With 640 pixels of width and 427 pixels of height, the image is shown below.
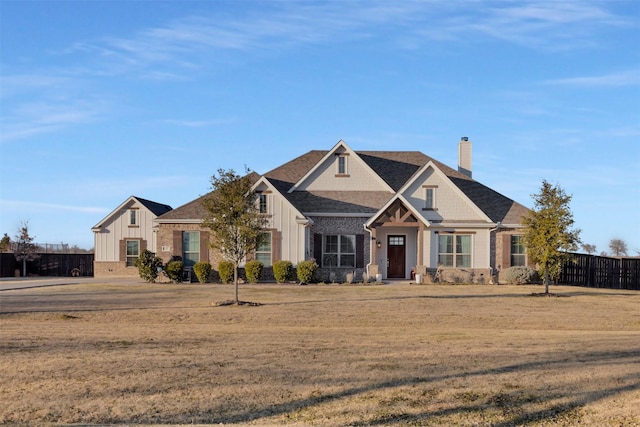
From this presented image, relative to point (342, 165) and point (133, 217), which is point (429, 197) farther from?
point (133, 217)

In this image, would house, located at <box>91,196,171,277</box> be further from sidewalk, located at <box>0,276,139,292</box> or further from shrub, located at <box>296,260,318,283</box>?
shrub, located at <box>296,260,318,283</box>

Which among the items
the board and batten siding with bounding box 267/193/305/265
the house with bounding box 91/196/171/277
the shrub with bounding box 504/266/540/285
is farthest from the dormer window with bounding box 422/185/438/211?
the house with bounding box 91/196/171/277

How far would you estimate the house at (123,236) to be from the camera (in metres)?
40.3

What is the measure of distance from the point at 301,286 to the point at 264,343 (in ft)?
57.8

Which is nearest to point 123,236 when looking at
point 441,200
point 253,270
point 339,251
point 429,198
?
point 253,270

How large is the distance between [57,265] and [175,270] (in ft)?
55.6

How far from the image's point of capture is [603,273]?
35.0 meters

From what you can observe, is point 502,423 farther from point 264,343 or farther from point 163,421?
point 264,343

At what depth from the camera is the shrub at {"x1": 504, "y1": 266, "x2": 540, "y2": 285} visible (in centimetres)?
3344

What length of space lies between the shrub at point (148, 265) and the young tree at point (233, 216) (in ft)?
36.8

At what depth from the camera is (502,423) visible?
757 cm

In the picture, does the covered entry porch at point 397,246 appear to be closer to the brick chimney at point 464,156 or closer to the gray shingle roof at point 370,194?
the gray shingle roof at point 370,194

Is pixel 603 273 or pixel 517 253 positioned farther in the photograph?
pixel 603 273

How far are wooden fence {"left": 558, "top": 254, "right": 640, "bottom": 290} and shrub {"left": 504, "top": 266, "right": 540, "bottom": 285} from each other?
7.72 ft
